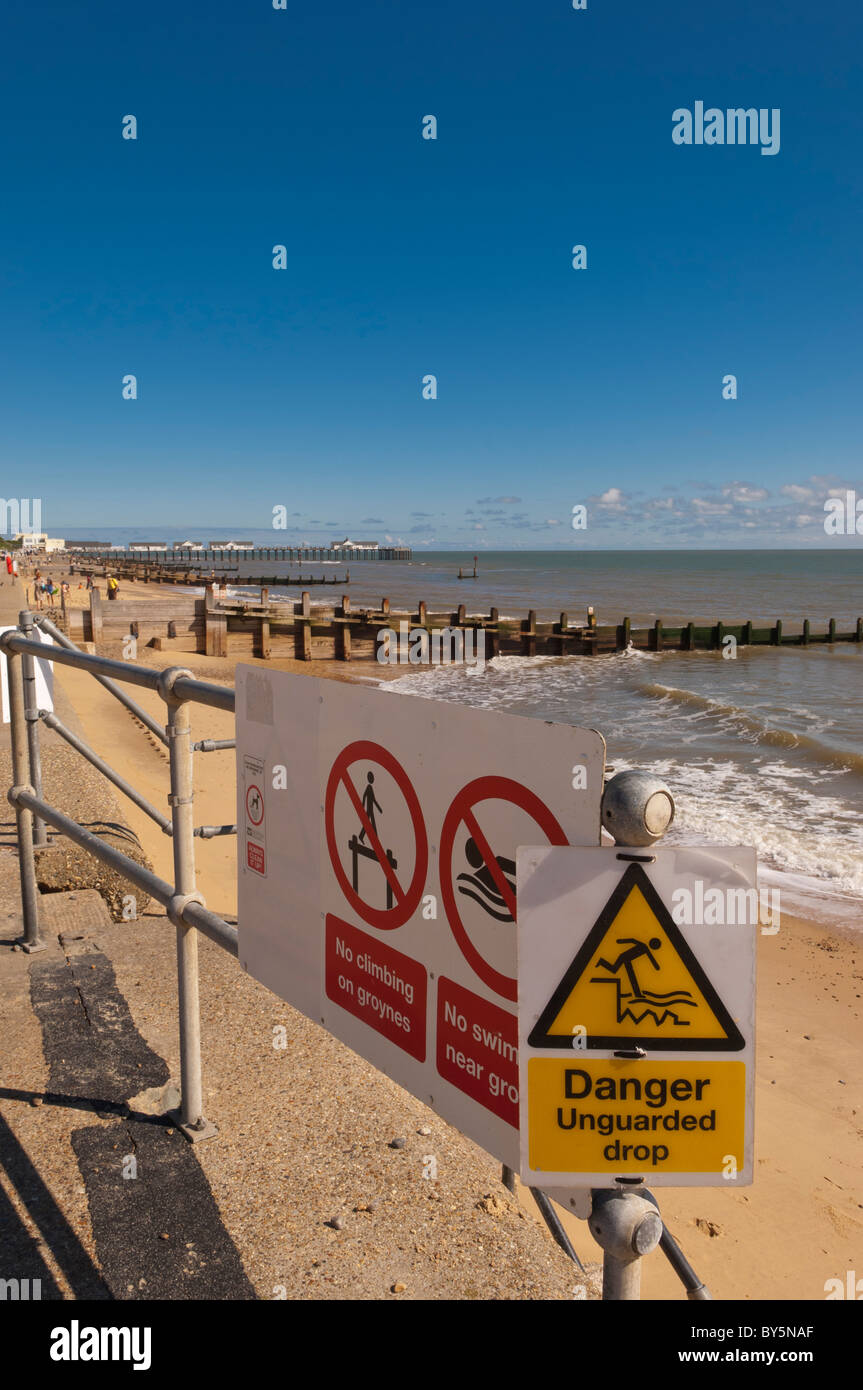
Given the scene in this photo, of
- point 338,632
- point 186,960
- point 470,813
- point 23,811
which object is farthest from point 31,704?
point 338,632

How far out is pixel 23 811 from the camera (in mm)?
3930

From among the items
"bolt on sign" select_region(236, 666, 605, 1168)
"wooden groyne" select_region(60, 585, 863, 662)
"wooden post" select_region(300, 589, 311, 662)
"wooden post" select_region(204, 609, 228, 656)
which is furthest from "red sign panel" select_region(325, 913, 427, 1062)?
"wooden post" select_region(300, 589, 311, 662)

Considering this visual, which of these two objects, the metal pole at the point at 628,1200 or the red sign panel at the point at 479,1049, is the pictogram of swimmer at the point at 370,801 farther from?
the metal pole at the point at 628,1200

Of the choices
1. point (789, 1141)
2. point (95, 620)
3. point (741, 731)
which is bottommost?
point (789, 1141)

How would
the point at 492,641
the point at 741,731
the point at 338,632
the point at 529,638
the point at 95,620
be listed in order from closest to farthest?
the point at 741,731, the point at 95,620, the point at 338,632, the point at 529,638, the point at 492,641

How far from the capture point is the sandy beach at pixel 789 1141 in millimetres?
3940

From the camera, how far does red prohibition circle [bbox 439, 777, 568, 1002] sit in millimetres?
1484

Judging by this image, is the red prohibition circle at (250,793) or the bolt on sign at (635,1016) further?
the red prohibition circle at (250,793)

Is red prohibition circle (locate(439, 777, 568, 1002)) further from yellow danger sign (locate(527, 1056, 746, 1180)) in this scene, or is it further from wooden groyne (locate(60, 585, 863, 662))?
wooden groyne (locate(60, 585, 863, 662))

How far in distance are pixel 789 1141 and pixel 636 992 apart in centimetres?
481

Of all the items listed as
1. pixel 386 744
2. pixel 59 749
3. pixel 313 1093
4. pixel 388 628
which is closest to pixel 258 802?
pixel 386 744

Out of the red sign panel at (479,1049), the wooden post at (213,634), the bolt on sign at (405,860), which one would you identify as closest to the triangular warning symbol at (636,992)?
the bolt on sign at (405,860)

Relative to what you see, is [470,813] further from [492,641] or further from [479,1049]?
[492,641]

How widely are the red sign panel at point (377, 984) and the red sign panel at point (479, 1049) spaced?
8cm
